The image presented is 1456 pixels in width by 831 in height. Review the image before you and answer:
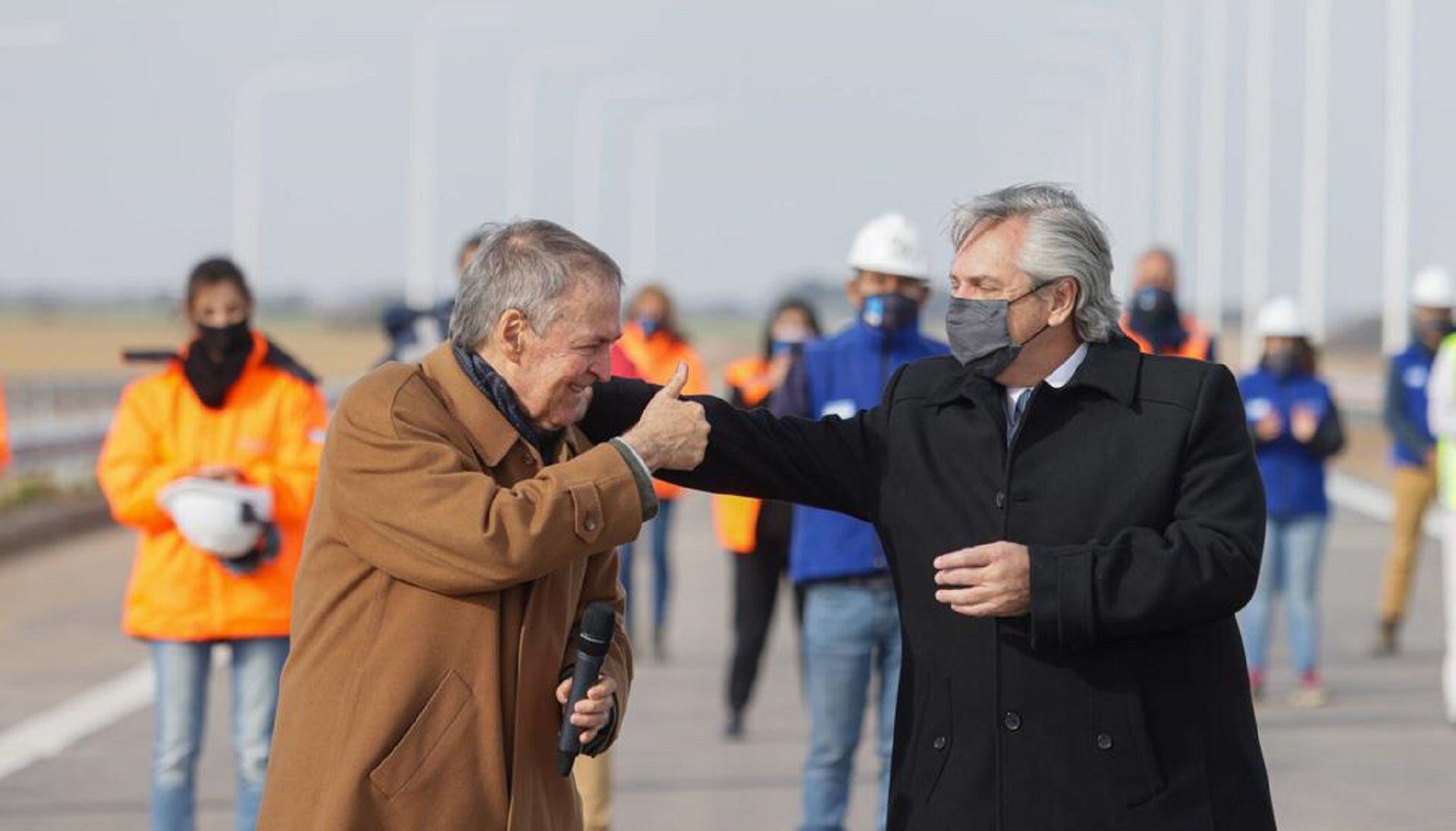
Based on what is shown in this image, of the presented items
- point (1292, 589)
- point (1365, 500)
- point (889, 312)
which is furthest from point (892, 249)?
point (1365, 500)

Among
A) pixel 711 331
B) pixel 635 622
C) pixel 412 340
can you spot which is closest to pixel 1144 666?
pixel 412 340

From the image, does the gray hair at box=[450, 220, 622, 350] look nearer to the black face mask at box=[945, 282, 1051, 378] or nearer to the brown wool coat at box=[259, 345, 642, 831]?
the brown wool coat at box=[259, 345, 642, 831]

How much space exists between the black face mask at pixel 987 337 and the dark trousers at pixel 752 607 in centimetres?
686

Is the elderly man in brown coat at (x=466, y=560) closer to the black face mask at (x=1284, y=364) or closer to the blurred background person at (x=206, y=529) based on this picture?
the blurred background person at (x=206, y=529)

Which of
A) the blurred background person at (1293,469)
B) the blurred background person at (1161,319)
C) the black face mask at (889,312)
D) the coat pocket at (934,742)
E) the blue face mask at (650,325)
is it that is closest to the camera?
the coat pocket at (934,742)

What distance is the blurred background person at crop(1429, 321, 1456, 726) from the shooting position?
12141 mm

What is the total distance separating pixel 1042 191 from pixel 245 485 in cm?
364

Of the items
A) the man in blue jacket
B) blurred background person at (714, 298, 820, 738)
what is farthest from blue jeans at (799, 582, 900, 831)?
blurred background person at (714, 298, 820, 738)

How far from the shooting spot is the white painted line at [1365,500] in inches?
952

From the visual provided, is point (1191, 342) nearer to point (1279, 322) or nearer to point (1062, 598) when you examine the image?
point (1279, 322)

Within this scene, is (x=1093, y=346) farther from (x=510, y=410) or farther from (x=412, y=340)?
(x=412, y=340)

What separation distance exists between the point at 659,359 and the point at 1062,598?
34.8ft

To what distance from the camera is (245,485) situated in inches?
309

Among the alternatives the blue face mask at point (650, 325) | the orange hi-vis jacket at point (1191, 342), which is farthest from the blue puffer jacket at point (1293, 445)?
the blue face mask at point (650, 325)
